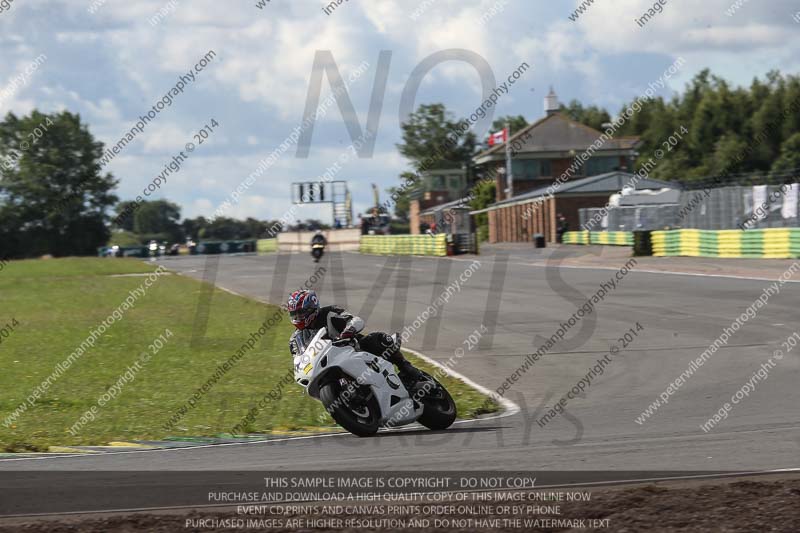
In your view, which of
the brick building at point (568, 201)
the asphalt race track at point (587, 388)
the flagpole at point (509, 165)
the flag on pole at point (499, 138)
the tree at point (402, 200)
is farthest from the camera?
the tree at point (402, 200)

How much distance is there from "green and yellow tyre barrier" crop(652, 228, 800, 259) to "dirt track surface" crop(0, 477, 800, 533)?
99.1ft

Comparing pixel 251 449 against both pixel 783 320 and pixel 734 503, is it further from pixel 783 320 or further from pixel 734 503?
pixel 783 320

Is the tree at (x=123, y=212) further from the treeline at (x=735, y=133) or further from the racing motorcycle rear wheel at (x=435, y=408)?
the treeline at (x=735, y=133)

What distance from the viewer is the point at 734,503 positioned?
6906mm

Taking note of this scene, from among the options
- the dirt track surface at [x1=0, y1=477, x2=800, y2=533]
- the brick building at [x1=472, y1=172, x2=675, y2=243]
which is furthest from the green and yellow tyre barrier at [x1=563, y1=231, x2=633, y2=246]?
the dirt track surface at [x1=0, y1=477, x2=800, y2=533]

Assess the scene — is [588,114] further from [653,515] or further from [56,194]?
[653,515]

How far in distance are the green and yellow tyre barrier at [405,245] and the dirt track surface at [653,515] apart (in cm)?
5277

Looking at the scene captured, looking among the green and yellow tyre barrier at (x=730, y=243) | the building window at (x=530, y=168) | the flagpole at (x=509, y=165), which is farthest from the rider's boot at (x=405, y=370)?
the building window at (x=530, y=168)

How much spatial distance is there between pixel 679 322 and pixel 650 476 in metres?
14.0

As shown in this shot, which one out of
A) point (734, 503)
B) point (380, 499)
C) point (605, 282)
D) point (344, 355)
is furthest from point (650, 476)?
point (605, 282)

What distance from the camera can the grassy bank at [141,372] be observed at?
505 inches

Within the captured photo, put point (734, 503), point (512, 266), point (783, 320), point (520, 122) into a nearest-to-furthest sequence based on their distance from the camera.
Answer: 1. point (734, 503)
2. point (783, 320)
3. point (512, 266)
4. point (520, 122)

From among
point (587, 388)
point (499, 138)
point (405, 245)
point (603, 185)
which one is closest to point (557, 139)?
point (499, 138)

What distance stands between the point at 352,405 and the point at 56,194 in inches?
4394
